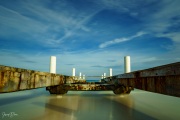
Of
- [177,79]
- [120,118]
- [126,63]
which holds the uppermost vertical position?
[126,63]

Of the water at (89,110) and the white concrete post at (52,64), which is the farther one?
the white concrete post at (52,64)

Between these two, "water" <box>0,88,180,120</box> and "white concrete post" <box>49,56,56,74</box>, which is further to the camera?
"white concrete post" <box>49,56,56,74</box>

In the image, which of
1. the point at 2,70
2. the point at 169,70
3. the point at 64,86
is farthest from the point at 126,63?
the point at 2,70

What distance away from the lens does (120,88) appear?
9297 millimetres

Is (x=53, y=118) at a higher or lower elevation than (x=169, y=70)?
lower

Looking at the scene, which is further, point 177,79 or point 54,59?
point 54,59

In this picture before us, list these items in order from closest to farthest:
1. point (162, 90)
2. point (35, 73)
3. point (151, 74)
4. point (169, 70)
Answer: point (169, 70), point (162, 90), point (151, 74), point (35, 73)

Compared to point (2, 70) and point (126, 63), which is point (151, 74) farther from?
point (126, 63)

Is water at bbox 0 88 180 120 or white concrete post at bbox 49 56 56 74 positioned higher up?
white concrete post at bbox 49 56 56 74

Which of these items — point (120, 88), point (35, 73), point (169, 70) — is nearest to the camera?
point (169, 70)

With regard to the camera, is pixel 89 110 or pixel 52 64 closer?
pixel 89 110

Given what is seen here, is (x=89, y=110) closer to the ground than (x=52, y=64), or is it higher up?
closer to the ground

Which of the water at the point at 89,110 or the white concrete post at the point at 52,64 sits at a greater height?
the white concrete post at the point at 52,64

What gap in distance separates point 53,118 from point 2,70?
2136 millimetres
